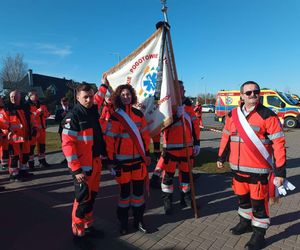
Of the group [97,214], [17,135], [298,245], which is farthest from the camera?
[17,135]

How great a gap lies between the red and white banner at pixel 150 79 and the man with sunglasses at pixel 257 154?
4.23ft

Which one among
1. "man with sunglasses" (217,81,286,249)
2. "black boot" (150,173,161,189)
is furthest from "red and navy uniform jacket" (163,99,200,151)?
"black boot" (150,173,161,189)

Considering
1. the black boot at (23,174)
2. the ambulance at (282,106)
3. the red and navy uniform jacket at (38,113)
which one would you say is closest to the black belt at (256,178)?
the black boot at (23,174)

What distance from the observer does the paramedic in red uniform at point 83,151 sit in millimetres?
3549

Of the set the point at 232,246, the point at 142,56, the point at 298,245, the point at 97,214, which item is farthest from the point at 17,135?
the point at 298,245

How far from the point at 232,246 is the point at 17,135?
570 centimetres

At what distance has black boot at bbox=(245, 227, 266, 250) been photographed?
3670 mm

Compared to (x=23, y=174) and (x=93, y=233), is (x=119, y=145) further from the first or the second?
(x=23, y=174)

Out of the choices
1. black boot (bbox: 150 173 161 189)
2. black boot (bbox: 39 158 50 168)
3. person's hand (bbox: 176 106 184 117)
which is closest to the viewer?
person's hand (bbox: 176 106 184 117)

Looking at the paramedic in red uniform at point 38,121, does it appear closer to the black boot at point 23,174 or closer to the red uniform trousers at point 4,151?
the red uniform trousers at point 4,151

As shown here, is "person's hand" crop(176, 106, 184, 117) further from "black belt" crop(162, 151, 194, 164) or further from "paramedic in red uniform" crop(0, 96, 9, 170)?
"paramedic in red uniform" crop(0, 96, 9, 170)

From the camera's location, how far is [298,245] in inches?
149

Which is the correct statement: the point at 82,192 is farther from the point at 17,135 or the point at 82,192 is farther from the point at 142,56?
the point at 17,135

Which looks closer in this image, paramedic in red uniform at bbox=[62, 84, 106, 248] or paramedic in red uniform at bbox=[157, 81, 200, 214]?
paramedic in red uniform at bbox=[62, 84, 106, 248]
